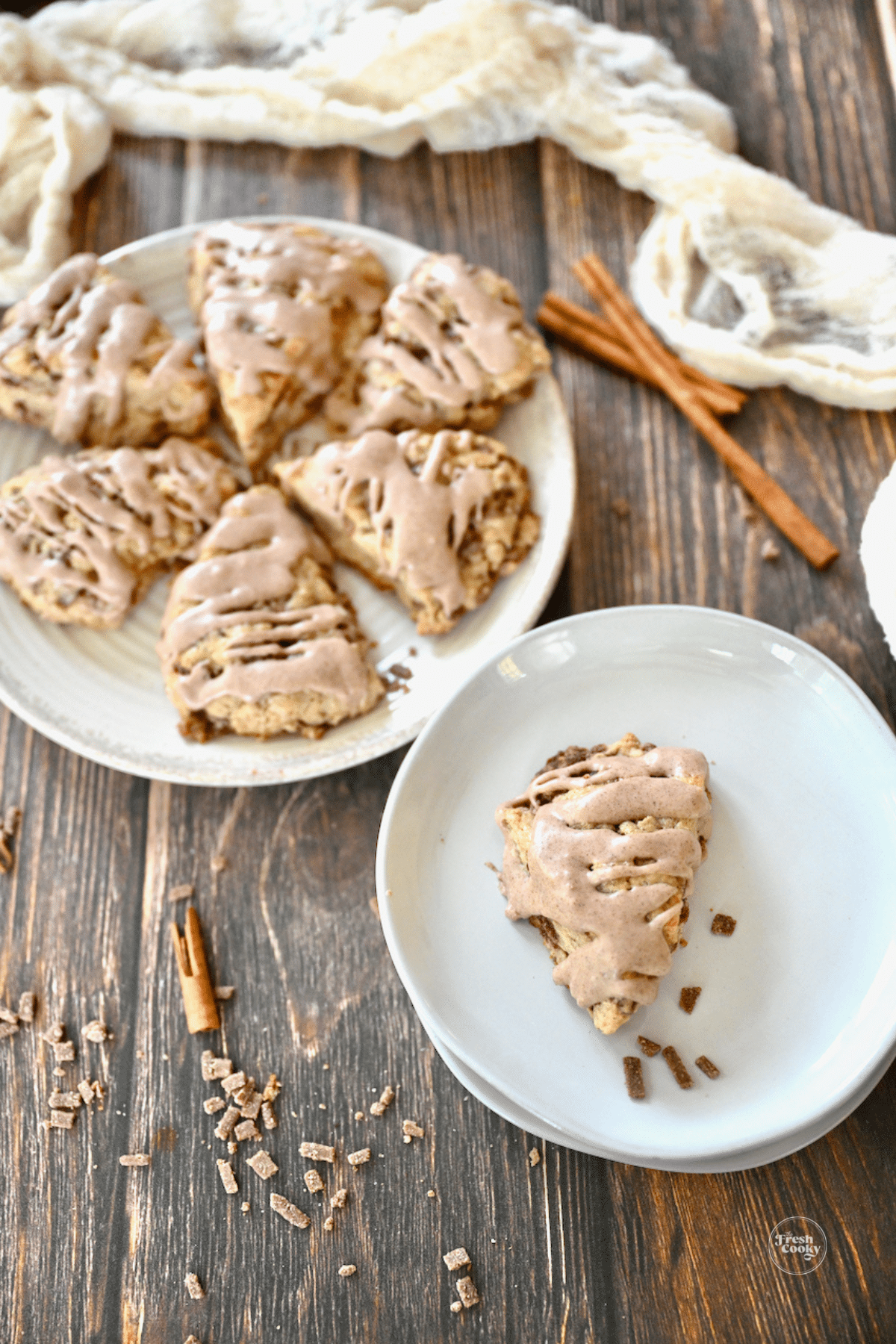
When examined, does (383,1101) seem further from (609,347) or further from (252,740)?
(609,347)

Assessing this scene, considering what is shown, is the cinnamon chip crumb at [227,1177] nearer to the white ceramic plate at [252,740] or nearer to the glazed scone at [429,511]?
the white ceramic plate at [252,740]

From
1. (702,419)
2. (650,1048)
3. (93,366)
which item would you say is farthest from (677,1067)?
(93,366)

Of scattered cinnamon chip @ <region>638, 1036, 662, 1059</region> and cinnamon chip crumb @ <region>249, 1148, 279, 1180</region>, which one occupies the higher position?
scattered cinnamon chip @ <region>638, 1036, 662, 1059</region>

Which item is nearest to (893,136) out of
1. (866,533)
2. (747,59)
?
(747,59)

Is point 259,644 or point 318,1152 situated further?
point 259,644

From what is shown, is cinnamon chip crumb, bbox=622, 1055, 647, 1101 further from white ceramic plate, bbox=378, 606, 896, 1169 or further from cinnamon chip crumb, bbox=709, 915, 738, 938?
cinnamon chip crumb, bbox=709, 915, 738, 938

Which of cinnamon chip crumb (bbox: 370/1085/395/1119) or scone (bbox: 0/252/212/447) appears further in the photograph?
scone (bbox: 0/252/212/447)

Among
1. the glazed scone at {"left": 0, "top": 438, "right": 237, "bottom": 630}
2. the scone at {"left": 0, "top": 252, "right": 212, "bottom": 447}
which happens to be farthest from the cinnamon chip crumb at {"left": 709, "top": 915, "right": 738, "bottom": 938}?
the scone at {"left": 0, "top": 252, "right": 212, "bottom": 447}
